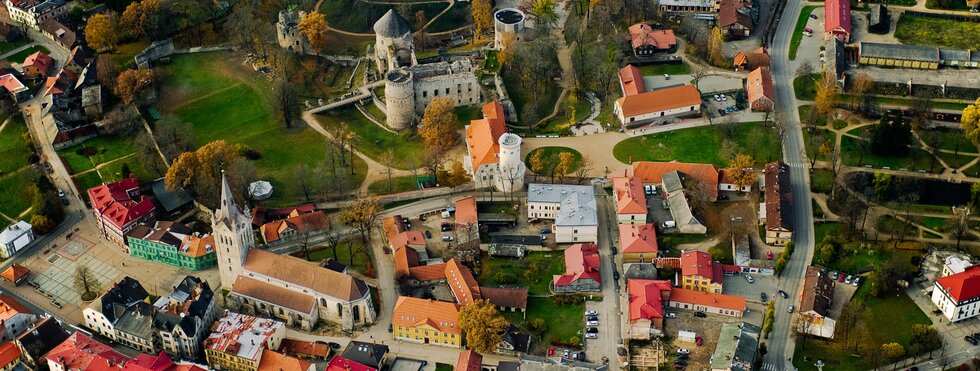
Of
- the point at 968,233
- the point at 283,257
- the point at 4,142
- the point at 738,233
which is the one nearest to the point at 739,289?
the point at 738,233

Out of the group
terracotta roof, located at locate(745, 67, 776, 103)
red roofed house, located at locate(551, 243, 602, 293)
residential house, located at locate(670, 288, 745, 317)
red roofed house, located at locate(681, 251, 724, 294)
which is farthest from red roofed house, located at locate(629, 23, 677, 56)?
residential house, located at locate(670, 288, 745, 317)

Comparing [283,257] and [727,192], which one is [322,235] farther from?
[727,192]

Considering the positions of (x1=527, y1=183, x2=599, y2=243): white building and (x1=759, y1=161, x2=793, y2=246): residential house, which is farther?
(x1=527, y1=183, x2=599, y2=243): white building

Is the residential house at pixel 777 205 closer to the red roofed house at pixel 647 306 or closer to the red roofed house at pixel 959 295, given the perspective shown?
the red roofed house at pixel 647 306

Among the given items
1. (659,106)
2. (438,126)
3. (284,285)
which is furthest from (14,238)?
(659,106)

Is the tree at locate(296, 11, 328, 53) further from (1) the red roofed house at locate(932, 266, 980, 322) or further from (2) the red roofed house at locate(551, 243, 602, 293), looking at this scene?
(1) the red roofed house at locate(932, 266, 980, 322)

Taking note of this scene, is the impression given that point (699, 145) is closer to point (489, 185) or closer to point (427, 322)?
point (489, 185)

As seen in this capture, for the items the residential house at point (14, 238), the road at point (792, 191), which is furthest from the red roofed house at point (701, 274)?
the residential house at point (14, 238)
